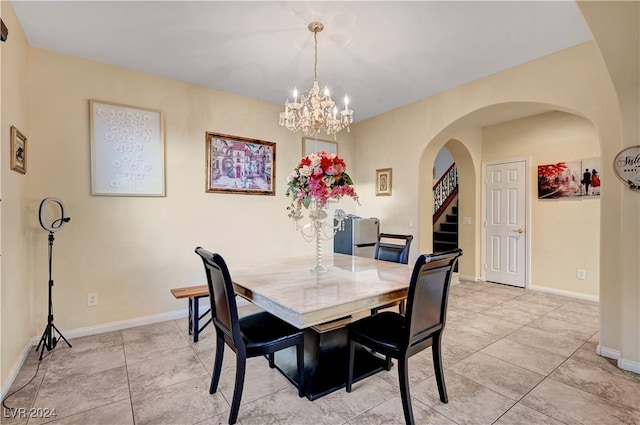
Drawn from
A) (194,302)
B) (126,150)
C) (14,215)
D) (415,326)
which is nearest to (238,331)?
(415,326)

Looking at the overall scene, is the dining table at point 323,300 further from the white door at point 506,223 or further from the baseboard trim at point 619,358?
the white door at point 506,223

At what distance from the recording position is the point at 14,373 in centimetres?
222

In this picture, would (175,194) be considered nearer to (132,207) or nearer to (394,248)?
(132,207)

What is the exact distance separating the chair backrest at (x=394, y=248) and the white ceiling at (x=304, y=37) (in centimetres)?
180

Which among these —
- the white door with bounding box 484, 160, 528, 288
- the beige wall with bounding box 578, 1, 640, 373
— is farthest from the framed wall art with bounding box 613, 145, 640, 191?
the white door with bounding box 484, 160, 528, 288

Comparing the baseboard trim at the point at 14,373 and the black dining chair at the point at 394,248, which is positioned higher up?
the black dining chair at the point at 394,248

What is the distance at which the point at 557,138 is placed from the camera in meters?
4.45

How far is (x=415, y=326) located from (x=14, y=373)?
2879 millimetres

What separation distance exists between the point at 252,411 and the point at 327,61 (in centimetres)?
305

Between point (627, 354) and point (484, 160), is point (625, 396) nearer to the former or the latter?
point (627, 354)

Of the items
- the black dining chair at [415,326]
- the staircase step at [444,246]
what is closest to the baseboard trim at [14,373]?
the black dining chair at [415,326]

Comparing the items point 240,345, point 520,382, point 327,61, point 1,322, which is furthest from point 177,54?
point 520,382

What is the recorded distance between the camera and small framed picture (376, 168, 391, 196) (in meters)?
4.73

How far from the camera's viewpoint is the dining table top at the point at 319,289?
1.55 m
